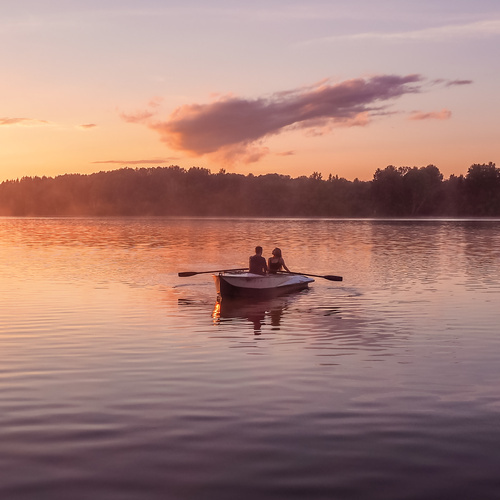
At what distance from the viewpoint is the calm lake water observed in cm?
968

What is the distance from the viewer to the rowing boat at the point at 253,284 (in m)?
30.7

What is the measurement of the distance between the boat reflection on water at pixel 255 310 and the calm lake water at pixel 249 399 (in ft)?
0.49

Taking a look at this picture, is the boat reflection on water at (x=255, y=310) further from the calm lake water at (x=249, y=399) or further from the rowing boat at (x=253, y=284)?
the rowing boat at (x=253, y=284)

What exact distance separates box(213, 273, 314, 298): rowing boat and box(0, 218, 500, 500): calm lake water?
4.58 ft

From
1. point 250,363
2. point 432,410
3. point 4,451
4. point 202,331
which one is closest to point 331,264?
point 202,331

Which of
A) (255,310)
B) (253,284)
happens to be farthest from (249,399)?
(253,284)

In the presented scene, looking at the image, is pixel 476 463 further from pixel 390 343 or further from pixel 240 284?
pixel 240 284

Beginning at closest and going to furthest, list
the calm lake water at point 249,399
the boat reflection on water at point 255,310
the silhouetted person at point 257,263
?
the calm lake water at point 249,399 < the boat reflection on water at point 255,310 < the silhouetted person at point 257,263

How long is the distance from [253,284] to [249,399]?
693 inches

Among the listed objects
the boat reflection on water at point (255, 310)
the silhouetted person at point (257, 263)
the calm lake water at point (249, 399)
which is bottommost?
the boat reflection on water at point (255, 310)

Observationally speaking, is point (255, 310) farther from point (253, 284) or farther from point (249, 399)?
point (249, 399)

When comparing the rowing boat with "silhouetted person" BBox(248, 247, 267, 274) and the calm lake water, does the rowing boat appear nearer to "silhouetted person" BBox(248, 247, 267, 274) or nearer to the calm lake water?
"silhouetted person" BBox(248, 247, 267, 274)

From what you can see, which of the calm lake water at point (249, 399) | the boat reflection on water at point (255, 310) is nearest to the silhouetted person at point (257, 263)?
the boat reflection on water at point (255, 310)

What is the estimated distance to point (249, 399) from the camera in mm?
13703
